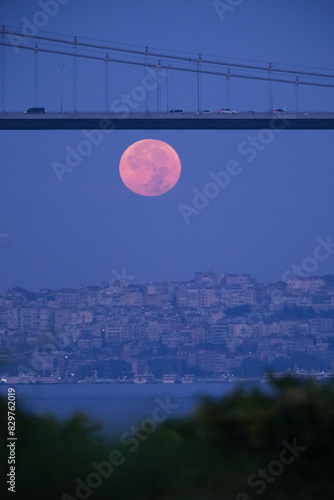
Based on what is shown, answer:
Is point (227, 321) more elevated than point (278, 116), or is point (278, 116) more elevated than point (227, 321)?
point (278, 116)

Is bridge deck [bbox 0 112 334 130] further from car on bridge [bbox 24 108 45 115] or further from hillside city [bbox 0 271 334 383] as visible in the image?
hillside city [bbox 0 271 334 383]

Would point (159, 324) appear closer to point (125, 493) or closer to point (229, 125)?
point (229, 125)

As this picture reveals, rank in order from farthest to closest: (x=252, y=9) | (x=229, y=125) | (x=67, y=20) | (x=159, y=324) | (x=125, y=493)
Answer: (x=252, y=9)
(x=67, y=20)
(x=159, y=324)
(x=229, y=125)
(x=125, y=493)

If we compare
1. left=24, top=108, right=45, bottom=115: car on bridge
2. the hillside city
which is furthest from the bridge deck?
the hillside city

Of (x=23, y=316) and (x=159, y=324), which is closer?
(x=23, y=316)

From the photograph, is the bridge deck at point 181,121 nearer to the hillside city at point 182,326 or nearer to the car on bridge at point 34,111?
the car on bridge at point 34,111

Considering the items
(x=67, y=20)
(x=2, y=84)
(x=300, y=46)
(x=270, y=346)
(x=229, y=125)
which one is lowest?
(x=270, y=346)

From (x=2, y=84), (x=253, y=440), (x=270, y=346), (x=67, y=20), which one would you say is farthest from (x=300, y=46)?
(x=253, y=440)

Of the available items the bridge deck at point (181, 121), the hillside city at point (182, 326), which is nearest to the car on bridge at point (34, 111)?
the bridge deck at point (181, 121)
